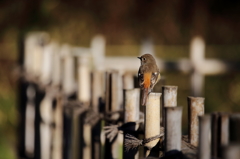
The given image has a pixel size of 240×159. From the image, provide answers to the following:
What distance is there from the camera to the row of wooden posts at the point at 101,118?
5.98 ft

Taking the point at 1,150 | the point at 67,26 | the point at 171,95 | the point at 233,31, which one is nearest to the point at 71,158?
the point at 171,95

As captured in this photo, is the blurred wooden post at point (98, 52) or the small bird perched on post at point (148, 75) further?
the blurred wooden post at point (98, 52)

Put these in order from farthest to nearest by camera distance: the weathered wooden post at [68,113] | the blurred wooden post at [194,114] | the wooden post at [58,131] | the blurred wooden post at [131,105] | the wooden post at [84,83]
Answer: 1. the wooden post at [58,131]
2. the wooden post at [84,83]
3. the weathered wooden post at [68,113]
4. the blurred wooden post at [131,105]
5. the blurred wooden post at [194,114]

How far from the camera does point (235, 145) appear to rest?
132 centimetres


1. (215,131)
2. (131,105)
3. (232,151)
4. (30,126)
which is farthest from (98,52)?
(232,151)

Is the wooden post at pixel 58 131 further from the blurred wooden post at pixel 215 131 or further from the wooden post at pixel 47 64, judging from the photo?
the blurred wooden post at pixel 215 131

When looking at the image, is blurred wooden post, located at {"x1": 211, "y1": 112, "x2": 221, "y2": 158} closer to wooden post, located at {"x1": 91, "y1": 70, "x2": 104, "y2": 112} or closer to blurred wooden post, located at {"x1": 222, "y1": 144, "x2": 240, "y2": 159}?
blurred wooden post, located at {"x1": 222, "y1": 144, "x2": 240, "y2": 159}

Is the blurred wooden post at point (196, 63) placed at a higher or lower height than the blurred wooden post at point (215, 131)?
higher

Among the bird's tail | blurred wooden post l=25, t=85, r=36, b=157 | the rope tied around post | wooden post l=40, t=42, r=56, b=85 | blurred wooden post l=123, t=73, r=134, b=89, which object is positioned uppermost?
wooden post l=40, t=42, r=56, b=85

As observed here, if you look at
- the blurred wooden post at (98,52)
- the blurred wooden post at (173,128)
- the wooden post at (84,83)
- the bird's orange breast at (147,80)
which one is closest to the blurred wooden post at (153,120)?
the blurred wooden post at (173,128)

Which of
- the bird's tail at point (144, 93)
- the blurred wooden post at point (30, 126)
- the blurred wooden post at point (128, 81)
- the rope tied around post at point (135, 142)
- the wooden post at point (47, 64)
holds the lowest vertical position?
the blurred wooden post at point (30, 126)

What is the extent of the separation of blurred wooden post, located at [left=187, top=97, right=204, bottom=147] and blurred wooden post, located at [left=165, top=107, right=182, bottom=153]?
9.7 inches

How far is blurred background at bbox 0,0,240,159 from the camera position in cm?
882

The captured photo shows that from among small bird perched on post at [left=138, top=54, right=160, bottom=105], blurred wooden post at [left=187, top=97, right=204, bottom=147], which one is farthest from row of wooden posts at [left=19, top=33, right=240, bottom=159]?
small bird perched on post at [left=138, top=54, right=160, bottom=105]
